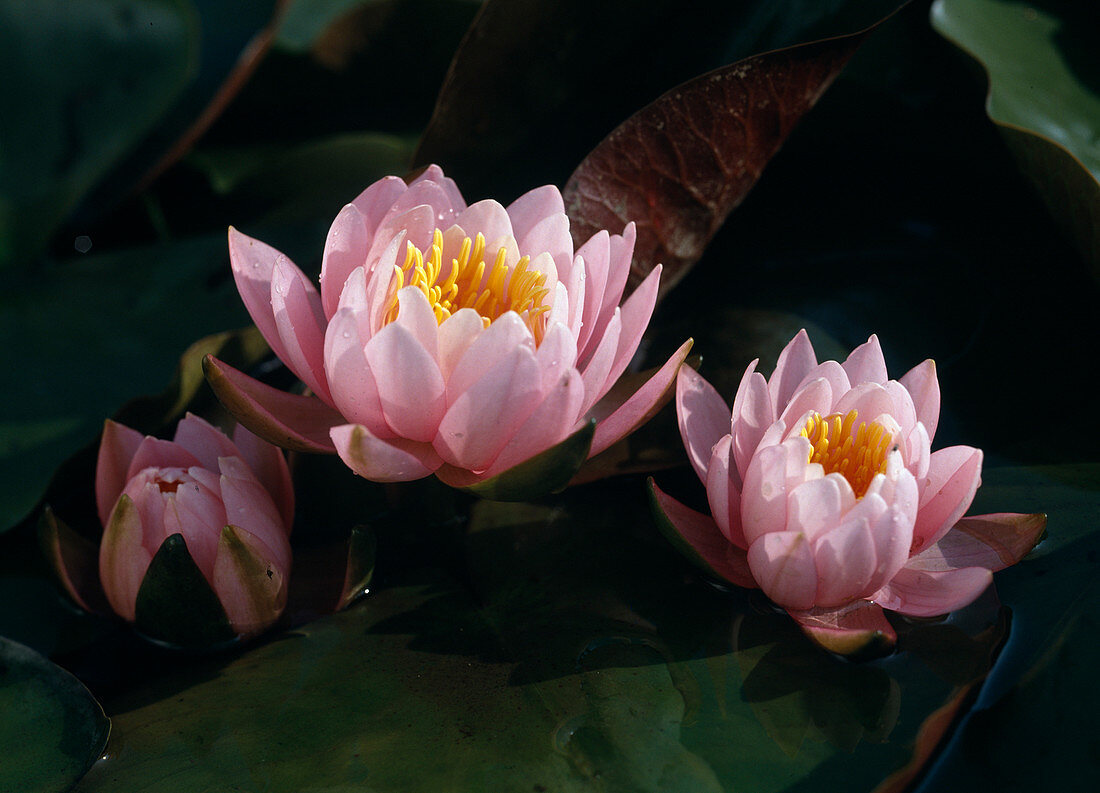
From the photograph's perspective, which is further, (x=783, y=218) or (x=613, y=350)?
(x=783, y=218)

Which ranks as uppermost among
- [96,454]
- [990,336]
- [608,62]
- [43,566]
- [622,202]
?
[608,62]

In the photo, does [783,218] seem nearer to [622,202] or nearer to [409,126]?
[622,202]

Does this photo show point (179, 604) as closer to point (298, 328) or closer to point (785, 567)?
point (298, 328)

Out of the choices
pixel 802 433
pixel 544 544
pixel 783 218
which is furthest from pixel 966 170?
pixel 544 544

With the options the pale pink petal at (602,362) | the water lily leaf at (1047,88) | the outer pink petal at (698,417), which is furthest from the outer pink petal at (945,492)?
the water lily leaf at (1047,88)

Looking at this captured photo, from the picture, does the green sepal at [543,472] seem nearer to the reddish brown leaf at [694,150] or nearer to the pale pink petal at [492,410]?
the pale pink petal at [492,410]

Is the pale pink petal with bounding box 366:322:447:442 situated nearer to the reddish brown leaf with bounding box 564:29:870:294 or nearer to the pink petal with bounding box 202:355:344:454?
the pink petal with bounding box 202:355:344:454

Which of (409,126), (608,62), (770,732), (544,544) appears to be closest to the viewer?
(770,732)
